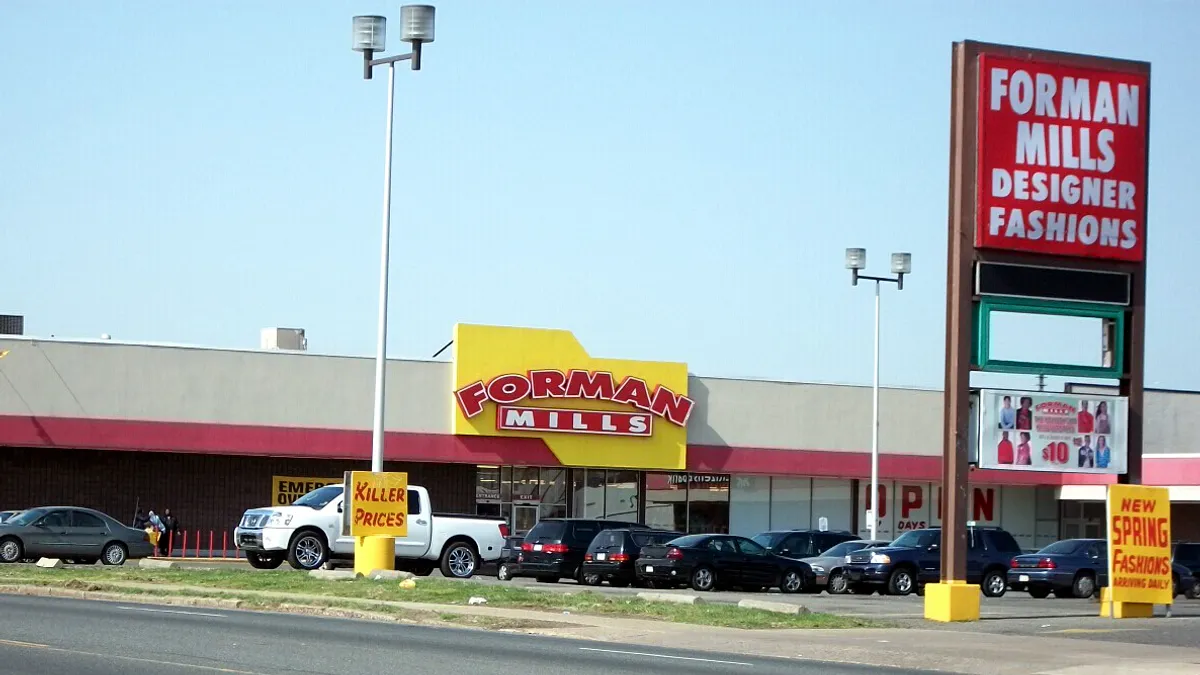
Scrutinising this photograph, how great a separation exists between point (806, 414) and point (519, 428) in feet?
32.4

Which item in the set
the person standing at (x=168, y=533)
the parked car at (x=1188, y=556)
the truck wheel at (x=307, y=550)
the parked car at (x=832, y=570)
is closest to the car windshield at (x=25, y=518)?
the person standing at (x=168, y=533)

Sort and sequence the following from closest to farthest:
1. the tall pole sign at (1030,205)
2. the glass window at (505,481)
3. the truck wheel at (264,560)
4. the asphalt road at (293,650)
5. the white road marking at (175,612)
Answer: the asphalt road at (293,650)
the white road marking at (175,612)
the tall pole sign at (1030,205)
the truck wheel at (264,560)
the glass window at (505,481)

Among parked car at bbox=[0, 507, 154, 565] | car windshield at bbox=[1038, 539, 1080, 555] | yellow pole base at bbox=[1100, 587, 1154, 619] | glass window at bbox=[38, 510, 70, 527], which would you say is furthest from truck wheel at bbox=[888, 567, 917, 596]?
glass window at bbox=[38, 510, 70, 527]

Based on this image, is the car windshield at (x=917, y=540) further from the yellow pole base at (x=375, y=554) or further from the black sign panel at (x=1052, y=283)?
the yellow pole base at (x=375, y=554)

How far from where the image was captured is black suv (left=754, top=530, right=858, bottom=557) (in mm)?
40491

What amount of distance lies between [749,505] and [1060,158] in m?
29.5

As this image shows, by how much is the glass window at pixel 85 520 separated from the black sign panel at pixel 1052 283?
22105 millimetres

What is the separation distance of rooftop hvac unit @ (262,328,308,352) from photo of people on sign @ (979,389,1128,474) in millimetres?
30132

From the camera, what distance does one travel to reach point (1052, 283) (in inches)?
1040

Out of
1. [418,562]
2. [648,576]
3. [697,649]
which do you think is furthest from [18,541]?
[697,649]

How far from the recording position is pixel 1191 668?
1808 cm

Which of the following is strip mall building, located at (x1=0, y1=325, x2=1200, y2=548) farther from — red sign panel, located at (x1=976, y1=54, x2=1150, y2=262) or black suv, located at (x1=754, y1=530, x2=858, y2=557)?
red sign panel, located at (x1=976, y1=54, x2=1150, y2=262)

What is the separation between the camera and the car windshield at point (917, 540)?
37375 mm

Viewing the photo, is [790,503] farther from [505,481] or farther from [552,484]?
[505,481]
